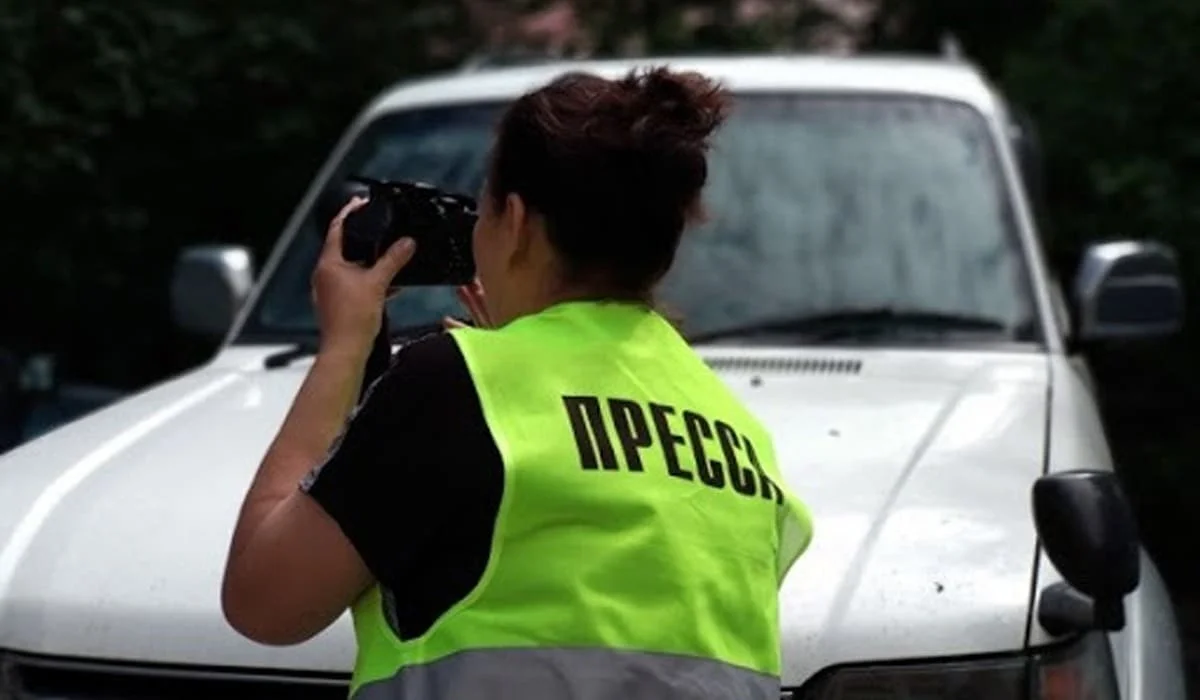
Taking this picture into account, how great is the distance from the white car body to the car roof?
0.85 metres

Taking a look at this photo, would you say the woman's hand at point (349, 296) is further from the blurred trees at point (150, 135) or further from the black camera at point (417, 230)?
the blurred trees at point (150, 135)

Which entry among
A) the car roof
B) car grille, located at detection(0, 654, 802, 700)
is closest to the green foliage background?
the car roof

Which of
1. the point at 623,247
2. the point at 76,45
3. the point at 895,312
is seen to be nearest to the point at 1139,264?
the point at 895,312

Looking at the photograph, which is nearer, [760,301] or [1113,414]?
[760,301]

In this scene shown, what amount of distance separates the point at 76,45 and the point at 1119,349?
373 cm

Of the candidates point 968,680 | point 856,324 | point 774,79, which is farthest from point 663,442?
point 774,79

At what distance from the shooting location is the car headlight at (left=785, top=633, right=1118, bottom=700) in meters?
3.21

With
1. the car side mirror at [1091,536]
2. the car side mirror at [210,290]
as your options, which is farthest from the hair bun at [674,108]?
the car side mirror at [210,290]

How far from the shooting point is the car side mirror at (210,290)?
5492 mm

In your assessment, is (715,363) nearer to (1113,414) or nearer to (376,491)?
(376,491)

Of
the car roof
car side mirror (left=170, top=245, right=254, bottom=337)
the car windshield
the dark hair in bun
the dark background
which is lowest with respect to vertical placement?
the dark background

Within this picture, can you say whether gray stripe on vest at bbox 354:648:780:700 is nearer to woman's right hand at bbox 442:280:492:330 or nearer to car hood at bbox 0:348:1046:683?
woman's right hand at bbox 442:280:492:330

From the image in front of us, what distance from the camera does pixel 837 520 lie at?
3541mm

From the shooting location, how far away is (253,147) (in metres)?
8.63
